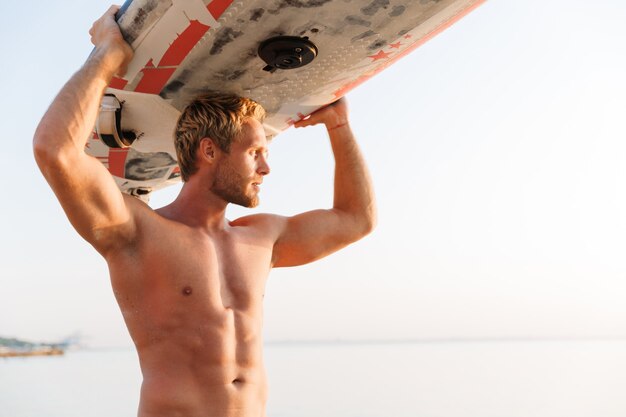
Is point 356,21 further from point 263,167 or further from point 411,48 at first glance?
point 263,167

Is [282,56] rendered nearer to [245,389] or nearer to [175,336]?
[175,336]

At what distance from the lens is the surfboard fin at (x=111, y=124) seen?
8.45ft

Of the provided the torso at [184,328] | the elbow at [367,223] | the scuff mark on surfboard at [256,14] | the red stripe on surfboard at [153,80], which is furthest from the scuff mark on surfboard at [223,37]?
the elbow at [367,223]

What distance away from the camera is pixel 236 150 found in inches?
99.1

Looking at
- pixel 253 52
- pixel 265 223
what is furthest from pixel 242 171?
pixel 253 52

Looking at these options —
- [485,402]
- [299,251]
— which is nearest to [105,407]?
[485,402]

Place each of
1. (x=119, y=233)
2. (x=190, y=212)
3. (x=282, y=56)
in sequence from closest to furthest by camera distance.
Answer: (x=119, y=233) → (x=282, y=56) → (x=190, y=212)

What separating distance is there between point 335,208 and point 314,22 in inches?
40.6

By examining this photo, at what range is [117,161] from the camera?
10.1 ft

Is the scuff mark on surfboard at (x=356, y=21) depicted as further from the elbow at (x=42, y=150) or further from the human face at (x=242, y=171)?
the elbow at (x=42, y=150)

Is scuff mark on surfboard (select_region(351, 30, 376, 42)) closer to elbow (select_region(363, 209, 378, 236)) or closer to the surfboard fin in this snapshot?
elbow (select_region(363, 209, 378, 236))

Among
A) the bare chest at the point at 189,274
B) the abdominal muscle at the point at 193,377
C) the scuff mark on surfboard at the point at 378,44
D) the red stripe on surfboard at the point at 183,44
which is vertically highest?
the scuff mark on surfboard at the point at 378,44

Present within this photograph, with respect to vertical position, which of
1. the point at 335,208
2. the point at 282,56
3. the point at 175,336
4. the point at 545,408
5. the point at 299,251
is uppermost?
the point at 545,408

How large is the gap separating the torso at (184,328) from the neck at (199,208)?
134mm
